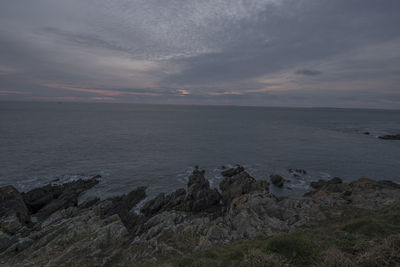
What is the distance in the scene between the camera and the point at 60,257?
498 inches

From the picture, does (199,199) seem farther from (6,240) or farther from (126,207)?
(6,240)

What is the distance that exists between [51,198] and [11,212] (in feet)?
21.0

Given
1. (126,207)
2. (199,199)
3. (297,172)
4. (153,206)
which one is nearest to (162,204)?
(153,206)

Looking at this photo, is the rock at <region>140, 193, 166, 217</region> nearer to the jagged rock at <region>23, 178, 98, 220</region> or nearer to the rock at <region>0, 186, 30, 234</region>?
the jagged rock at <region>23, 178, 98, 220</region>

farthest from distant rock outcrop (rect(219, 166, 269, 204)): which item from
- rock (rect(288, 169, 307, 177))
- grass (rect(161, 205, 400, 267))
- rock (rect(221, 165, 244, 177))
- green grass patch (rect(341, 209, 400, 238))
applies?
grass (rect(161, 205, 400, 267))

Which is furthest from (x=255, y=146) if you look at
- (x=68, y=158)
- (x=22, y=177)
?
(x=22, y=177)

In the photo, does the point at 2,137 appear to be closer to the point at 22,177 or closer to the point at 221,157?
the point at 22,177

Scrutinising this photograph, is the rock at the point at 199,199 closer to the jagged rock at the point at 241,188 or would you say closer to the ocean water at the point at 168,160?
the jagged rock at the point at 241,188

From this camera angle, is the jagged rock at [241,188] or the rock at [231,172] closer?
the jagged rock at [241,188]

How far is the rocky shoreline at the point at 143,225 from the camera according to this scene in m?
12.8

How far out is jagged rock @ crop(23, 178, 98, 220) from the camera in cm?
2571

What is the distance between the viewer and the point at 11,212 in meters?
21.9

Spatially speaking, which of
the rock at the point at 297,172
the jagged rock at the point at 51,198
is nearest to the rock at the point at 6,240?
the jagged rock at the point at 51,198

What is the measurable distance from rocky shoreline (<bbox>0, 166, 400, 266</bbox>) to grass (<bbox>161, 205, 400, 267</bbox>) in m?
3.21
